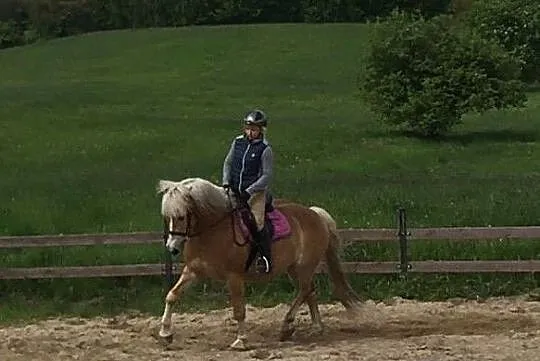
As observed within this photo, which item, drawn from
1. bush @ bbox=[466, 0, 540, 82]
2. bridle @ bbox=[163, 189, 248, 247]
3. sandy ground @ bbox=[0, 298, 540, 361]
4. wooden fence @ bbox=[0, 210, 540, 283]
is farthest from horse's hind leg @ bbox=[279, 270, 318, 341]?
bush @ bbox=[466, 0, 540, 82]

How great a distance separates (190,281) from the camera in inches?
427

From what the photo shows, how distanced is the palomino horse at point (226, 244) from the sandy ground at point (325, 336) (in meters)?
0.35

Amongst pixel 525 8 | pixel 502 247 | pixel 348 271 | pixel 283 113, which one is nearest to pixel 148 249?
pixel 348 271

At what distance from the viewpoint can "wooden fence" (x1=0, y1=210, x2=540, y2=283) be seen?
44.9 feet

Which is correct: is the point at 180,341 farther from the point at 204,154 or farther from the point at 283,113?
the point at 283,113

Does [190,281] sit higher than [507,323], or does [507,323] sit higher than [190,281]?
[190,281]

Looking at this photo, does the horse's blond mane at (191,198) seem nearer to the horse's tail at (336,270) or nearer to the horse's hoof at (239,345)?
the horse's hoof at (239,345)

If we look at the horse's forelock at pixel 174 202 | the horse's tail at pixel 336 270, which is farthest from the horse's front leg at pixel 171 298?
the horse's tail at pixel 336 270

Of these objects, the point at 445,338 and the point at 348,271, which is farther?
the point at 348,271

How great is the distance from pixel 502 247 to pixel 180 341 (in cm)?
552

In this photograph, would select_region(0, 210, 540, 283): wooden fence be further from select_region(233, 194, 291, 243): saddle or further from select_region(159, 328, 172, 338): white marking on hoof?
select_region(159, 328, 172, 338): white marking on hoof

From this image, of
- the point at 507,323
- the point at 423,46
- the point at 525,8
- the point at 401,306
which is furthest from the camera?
the point at 525,8

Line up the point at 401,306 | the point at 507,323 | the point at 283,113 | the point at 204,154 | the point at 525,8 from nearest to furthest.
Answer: the point at 507,323, the point at 401,306, the point at 204,154, the point at 283,113, the point at 525,8

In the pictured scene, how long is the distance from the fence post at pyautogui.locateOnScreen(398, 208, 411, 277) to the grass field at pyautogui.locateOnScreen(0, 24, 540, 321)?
0.20 metres
